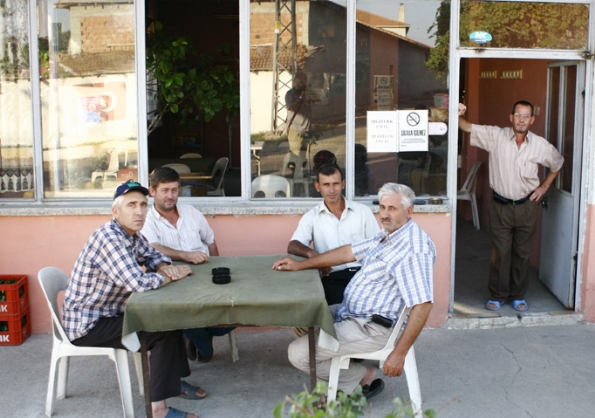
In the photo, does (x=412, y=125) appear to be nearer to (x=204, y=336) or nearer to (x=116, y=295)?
(x=204, y=336)

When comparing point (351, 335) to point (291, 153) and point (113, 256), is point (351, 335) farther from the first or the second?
point (291, 153)

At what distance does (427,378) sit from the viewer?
4863 millimetres

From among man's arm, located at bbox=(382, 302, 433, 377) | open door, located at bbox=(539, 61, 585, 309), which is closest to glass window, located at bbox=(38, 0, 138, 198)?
man's arm, located at bbox=(382, 302, 433, 377)

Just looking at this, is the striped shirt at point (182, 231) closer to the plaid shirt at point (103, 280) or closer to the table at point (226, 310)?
the plaid shirt at point (103, 280)

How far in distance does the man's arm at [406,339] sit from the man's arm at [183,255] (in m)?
1.43

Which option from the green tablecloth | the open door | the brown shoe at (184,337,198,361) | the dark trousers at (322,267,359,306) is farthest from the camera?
the open door

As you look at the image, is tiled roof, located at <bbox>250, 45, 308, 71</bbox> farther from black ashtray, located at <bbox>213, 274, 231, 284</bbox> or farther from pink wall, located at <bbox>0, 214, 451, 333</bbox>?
black ashtray, located at <bbox>213, 274, 231, 284</bbox>

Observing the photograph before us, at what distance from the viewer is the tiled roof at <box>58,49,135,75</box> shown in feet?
18.4

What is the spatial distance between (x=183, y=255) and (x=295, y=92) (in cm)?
170

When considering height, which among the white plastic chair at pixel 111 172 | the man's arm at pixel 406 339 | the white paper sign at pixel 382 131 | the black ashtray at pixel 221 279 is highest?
the white paper sign at pixel 382 131

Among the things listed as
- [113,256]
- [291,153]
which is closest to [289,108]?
[291,153]

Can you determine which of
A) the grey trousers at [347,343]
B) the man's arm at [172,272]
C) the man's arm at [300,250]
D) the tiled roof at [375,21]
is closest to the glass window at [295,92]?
the tiled roof at [375,21]

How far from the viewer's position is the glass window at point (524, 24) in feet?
18.5

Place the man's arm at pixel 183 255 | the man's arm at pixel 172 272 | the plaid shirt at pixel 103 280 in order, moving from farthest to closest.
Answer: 1. the man's arm at pixel 183 255
2. the man's arm at pixel 172 272
3. the plaid shirt at pixel 103 280
